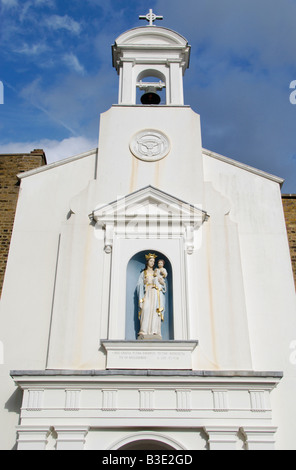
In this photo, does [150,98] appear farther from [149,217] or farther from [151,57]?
[149,217]

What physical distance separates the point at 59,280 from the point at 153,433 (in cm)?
348

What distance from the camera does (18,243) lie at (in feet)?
35.2

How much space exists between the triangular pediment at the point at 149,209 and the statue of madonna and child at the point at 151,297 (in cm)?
93

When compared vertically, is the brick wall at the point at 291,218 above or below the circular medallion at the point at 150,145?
below

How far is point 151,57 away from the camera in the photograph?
537 inches

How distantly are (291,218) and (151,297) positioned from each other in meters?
3.78

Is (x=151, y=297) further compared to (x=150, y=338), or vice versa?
(x=151, y=297)

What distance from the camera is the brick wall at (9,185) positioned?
10.8m

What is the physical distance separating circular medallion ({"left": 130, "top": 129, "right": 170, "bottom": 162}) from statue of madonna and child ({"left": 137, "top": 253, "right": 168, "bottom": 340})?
2594mm

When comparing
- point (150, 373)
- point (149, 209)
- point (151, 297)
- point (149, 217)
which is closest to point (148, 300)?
point (151, 297)

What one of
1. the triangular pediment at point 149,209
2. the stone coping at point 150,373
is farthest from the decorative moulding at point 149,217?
the stone coping at point 150,373

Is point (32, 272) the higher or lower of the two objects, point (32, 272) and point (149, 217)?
the lower

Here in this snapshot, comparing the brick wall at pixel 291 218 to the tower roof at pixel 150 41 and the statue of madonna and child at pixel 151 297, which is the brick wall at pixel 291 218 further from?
the tower roof at pixel 150 41

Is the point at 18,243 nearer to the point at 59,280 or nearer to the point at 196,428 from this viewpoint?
the point at 59,280
